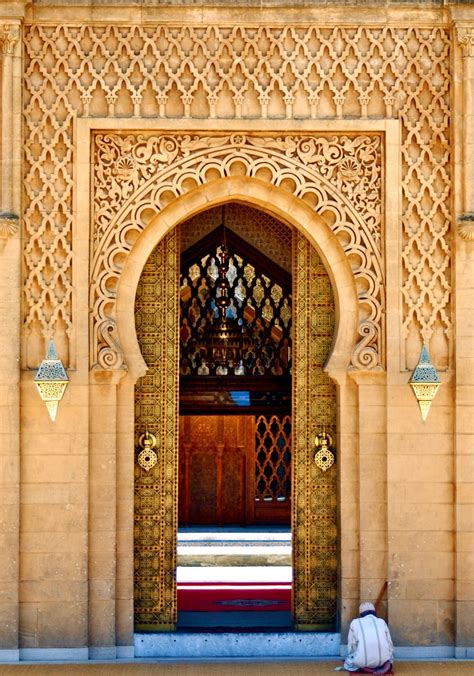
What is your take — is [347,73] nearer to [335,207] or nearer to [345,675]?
[335,207]

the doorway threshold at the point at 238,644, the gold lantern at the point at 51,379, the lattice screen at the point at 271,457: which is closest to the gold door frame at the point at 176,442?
the doorway threshold at the point at 238,644

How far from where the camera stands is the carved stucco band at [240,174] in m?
10.3

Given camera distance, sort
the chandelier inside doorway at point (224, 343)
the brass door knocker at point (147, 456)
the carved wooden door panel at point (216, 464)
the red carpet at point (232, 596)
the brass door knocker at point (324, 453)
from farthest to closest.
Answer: the carved wooden door panel at point (216, 464) < the chandelier inside doorway at point (224, 343) < the red carpet at point (232, 596) < the brass door knocker at point (324, 453) < the brass door knocker at point (147, 456)

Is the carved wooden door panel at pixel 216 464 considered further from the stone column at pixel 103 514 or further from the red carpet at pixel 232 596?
the stone column at pixel 103 514

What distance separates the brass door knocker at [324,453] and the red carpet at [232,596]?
5.83 ft

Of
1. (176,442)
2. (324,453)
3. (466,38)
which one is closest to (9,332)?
(176,442)

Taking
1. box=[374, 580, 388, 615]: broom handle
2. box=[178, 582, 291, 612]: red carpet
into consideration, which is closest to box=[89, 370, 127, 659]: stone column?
box=[178, 582, 291, 612]: red carpet

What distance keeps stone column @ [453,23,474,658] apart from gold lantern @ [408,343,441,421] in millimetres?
241

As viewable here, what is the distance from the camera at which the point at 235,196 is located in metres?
10.5

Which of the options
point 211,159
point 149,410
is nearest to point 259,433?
point 149,410

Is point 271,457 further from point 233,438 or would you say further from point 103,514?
point 103,514

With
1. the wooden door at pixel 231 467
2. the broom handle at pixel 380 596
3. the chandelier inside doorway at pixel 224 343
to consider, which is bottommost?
the broom handle at pixel 380 596

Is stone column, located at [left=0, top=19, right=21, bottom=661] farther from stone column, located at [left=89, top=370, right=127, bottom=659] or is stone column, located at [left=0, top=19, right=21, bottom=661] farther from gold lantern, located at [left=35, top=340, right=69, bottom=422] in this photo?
stone column, located at [left=89, top=370, right=127, bottom=659]

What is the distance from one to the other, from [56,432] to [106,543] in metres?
1.01
